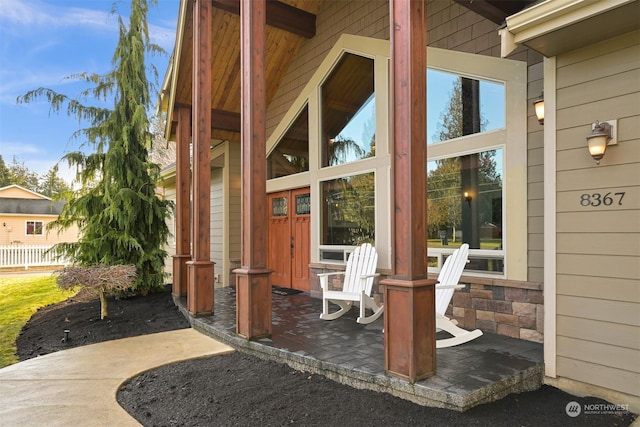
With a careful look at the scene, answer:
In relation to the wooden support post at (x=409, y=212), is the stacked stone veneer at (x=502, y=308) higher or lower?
lower

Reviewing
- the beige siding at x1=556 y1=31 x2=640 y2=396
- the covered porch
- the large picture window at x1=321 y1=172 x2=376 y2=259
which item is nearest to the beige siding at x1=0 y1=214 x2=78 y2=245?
the large picture window at x1=321 y1=172 x2=376 y2=259

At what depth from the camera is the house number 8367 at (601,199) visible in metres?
2.71

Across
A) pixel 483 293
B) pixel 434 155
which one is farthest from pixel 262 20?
pixel 483 293

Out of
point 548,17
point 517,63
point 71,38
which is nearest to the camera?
point 548,17

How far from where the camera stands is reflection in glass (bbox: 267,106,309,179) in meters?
6.79

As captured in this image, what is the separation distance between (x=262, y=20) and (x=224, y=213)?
5.02 m

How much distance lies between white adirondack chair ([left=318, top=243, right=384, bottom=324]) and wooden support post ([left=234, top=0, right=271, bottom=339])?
876 millimetres

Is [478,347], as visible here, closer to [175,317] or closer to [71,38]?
[175,317]

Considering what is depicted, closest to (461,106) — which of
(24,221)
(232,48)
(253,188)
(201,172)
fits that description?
(253,188)

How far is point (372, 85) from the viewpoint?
5.52 m

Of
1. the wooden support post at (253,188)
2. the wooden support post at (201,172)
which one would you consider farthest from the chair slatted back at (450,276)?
the wooden support post at (201,172)

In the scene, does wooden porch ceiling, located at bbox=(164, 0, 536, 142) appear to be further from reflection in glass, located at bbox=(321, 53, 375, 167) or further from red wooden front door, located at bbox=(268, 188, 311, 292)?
red wooden front door, located at bbox=(268, 188, 311, 292)

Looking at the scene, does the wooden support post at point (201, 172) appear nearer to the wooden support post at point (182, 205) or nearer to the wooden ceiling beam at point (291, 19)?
the wooden ceiling beam at point (291, 19)

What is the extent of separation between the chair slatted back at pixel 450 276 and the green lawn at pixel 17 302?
416 centimetres
